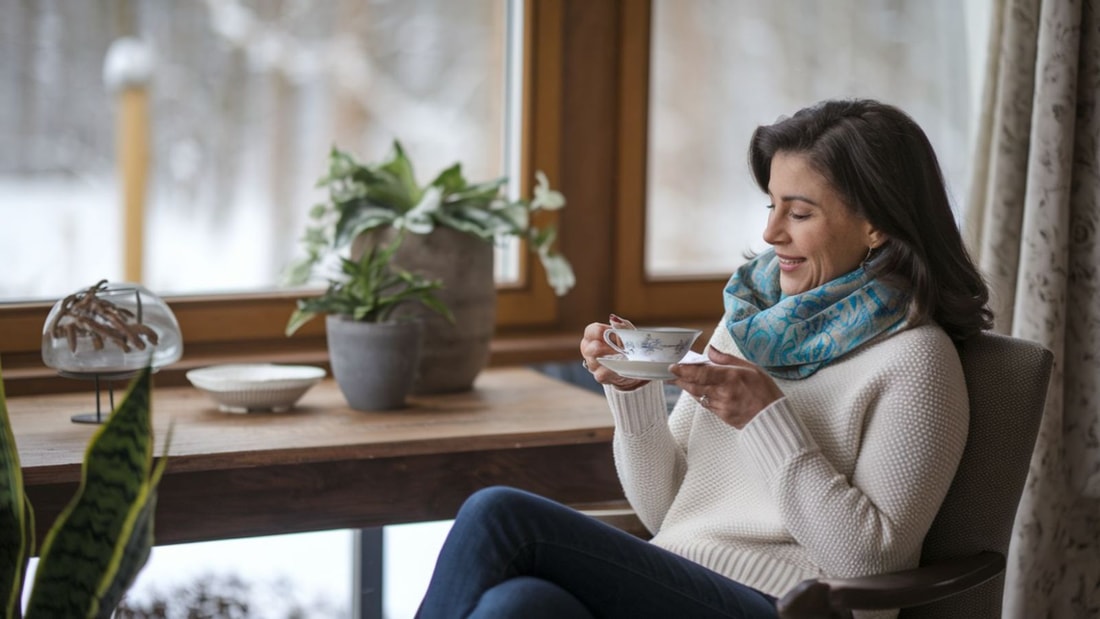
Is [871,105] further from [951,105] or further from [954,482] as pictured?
[951,105]

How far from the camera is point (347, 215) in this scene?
94.8 inches

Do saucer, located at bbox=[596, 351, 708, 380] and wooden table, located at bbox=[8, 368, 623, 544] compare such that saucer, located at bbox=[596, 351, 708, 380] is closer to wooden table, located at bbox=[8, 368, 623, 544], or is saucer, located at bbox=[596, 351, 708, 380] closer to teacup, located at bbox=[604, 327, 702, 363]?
teacup, located at bbox=[604, 327, 702, 363]

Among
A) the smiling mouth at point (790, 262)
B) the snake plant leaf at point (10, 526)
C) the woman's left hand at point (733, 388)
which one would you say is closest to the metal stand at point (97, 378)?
the snake plant leaf at point (10, 526)

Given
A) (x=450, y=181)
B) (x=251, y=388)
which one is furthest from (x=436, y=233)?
(x=251, y=388)

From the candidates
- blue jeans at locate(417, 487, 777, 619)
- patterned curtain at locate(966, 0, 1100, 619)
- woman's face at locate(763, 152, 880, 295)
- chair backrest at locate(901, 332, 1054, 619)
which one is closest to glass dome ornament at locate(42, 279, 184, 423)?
blue jeans at locate(417, 487, 777, 619)

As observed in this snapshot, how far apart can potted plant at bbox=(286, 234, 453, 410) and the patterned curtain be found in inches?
40.4

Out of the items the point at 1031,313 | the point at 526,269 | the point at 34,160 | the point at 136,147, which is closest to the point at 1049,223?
the point at 1031,313

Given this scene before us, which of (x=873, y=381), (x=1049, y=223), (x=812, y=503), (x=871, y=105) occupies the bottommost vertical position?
(x=812, y=503)

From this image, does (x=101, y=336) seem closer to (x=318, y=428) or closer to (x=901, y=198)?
(x=318, y=428)

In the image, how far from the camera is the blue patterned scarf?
5.69 ft

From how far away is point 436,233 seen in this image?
7.88 feet

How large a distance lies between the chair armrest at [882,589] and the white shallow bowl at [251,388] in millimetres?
1072

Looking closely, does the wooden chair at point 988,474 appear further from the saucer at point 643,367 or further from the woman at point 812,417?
the saucer at point 643,367

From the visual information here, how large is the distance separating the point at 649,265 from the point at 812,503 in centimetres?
140
